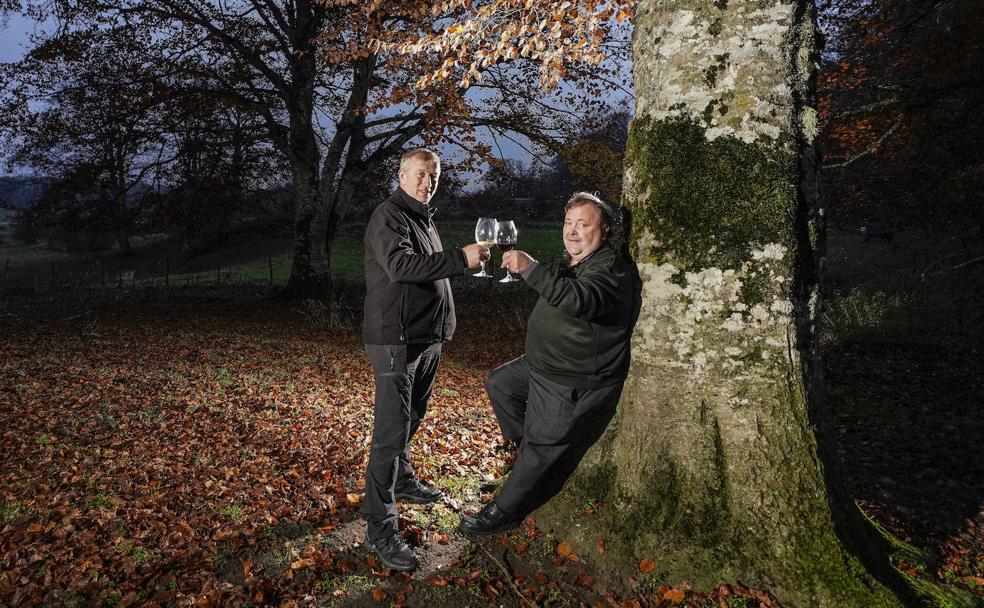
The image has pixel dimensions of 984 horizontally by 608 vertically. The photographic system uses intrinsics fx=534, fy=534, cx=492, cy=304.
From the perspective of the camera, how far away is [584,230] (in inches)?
125

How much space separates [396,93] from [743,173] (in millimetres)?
10414

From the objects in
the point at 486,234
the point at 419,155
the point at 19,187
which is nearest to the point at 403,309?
the point at 486,234

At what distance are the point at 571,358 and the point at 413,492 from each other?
Result: 5.54ft

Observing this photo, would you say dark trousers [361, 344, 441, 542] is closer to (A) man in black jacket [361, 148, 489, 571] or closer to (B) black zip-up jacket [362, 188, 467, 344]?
(A) man in black jacket [361, 148, 489, 571]

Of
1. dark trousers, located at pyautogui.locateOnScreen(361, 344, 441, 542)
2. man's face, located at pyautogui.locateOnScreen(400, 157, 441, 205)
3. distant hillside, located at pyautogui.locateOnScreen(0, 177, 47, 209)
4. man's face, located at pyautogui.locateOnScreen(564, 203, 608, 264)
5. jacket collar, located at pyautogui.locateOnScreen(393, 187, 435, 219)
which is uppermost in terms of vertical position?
distant hillside, located at pyautogui.locateOnScreen(0, 177, 47, 209)

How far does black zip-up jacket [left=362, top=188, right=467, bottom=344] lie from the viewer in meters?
3.05

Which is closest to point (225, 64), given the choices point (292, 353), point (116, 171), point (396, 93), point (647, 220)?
point (116, 171)

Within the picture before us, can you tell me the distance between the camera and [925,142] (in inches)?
504

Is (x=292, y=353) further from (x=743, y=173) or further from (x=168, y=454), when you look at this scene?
(x=743, y=173)

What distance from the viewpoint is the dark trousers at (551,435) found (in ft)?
10.3

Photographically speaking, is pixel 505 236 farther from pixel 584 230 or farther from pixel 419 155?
pixel 419 155

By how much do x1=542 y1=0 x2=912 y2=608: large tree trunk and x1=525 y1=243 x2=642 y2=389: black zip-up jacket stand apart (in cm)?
17

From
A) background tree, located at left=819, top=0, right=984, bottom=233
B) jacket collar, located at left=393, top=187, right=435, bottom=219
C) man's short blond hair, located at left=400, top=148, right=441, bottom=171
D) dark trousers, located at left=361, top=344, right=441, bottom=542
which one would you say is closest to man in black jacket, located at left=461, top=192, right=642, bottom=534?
dark trousers, located at left=361, top=344, right=441, bottom=542

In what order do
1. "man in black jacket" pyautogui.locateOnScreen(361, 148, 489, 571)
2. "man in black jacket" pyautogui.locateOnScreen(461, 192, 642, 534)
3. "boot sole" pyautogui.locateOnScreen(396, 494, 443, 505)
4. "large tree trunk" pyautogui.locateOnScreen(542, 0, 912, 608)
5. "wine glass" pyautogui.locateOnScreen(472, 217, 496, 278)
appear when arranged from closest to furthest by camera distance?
"large tree trunk" pyautogui.locateOnScreen(542, 0, 912, 608) → "man in black jacket" pyautogui.locateOnScreen(461, 192, 642, 534) → "wine glass" pyautogui.locateOnScreen(472, 217, 496, 278) → "man in black jacket" pyautogui.locateOnScreen(361, 148, 489, 571) → "boot sole" pyautogui.locateOnScreen(396, 494, 443, 505)
